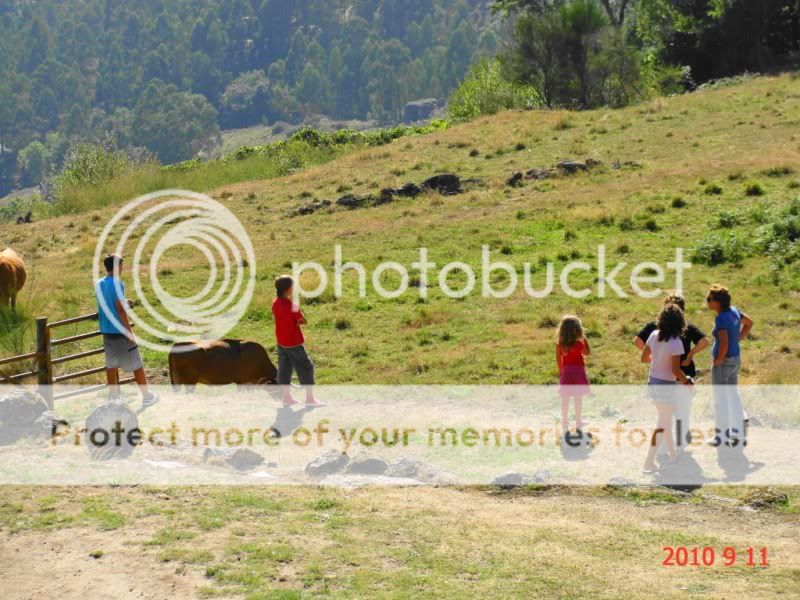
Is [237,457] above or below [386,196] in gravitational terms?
below

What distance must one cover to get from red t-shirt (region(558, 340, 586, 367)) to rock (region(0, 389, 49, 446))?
20.9ft

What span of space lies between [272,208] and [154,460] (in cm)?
2201

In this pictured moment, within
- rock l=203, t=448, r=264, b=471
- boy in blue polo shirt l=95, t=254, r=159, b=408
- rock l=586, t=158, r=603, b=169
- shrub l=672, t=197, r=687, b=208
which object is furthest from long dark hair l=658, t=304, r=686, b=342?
rock l=586, t=158, r=603, b=169

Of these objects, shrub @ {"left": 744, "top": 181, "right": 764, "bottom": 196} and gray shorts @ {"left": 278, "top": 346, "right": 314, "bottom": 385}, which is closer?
gray shorts @ {"left": 278, "top": 346, "right": 314, "bottom": 385}

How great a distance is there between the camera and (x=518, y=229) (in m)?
25.5

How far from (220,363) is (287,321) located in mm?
1483

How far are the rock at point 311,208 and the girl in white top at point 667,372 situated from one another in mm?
21705

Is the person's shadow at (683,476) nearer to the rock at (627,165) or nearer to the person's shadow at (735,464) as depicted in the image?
the person's shadow at (735,464)

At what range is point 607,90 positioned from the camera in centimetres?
5525

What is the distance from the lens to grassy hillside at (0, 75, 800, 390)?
16.6 m

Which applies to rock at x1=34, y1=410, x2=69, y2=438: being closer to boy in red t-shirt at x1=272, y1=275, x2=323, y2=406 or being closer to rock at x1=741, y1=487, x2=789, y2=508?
boy in red t-shirt at x1=272, y1=275, x2=323, y2=406

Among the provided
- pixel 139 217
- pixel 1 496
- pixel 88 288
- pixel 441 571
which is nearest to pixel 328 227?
pixel 88 288

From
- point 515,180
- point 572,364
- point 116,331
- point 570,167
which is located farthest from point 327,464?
point 570,167

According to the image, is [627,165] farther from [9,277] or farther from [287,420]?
[287,420]
